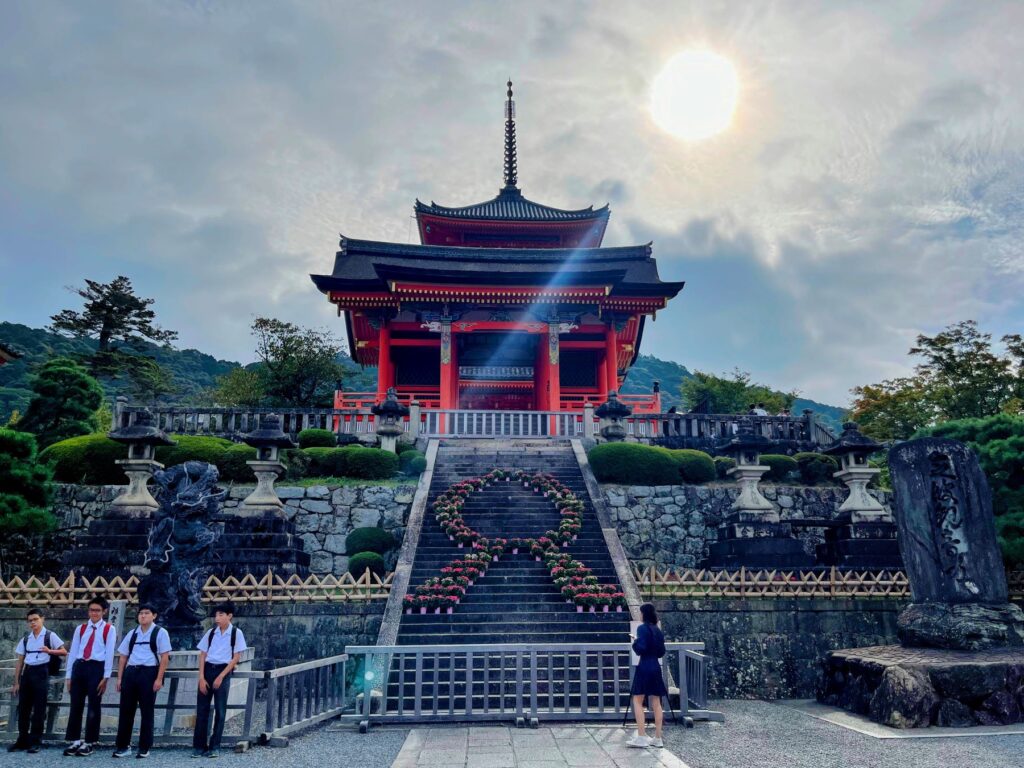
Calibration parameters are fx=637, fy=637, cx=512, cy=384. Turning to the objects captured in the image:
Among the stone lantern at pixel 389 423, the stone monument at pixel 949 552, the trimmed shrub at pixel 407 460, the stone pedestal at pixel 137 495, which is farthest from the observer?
the stone lantern at pixel 389 423

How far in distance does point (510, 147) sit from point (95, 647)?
125 feet

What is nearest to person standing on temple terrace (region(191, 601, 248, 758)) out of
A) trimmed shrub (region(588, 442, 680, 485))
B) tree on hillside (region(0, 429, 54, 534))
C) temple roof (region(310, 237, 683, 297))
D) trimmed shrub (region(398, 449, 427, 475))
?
tree on hillside (region(0, 429, 54, 534))

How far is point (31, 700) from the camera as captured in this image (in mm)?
7039

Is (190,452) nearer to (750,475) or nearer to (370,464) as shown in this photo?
(370,464)

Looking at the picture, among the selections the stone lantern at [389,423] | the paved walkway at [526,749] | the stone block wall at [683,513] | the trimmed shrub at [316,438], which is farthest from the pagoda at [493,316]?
the paved walkway at [526,749]

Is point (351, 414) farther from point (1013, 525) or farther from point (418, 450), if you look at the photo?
point (1013, 525)

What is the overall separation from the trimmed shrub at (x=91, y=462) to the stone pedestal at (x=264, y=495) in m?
4.19

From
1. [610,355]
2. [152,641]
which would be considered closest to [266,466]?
[152,641]

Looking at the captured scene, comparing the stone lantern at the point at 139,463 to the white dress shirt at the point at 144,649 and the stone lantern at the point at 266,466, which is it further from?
the white dress shirt at the point at 144,649

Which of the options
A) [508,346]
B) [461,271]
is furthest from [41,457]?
[508,346]

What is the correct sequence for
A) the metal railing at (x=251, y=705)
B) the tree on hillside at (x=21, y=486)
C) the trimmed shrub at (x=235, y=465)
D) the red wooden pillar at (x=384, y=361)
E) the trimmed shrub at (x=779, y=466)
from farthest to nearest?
the red wooden pillar at (x=384, y=361), the trimmed shrub at (x=779, y=466), the trimmed shrub at (x=235, y=465), the tree on hillside at (x=21, y=486), the metal railing at (x=251, y=705)

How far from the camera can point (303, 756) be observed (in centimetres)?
675

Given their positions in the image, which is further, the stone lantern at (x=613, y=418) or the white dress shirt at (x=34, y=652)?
the stone lantern at (x=613, y=418)

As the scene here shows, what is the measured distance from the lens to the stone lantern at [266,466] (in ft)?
46.8
